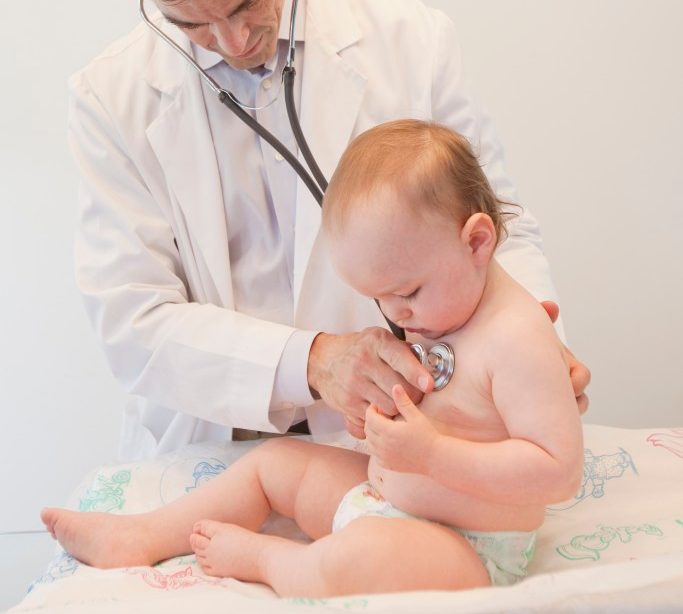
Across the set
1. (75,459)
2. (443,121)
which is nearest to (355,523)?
(443,121)

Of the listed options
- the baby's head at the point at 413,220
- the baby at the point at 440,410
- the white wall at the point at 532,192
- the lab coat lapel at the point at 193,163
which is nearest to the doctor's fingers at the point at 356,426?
the baby at the point at 440,410

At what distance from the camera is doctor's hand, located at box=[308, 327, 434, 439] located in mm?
1021

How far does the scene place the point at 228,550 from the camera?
104 centimetres

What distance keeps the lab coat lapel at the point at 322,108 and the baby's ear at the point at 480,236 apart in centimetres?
42

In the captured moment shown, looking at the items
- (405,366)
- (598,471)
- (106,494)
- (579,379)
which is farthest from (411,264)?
(106,494)

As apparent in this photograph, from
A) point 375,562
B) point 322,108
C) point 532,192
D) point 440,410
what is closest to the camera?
point 375,562

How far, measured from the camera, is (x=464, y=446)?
916 millimetres

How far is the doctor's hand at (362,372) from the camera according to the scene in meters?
1.02

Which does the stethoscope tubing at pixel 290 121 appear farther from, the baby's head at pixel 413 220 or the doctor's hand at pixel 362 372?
the baby's head at pixel 413 220

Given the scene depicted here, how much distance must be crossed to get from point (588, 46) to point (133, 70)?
1.23m

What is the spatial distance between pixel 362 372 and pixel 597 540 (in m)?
0.35

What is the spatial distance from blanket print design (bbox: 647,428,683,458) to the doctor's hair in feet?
1.81

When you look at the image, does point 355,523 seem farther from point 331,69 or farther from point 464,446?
point 331,69

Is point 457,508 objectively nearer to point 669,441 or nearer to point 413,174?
point 413,174
